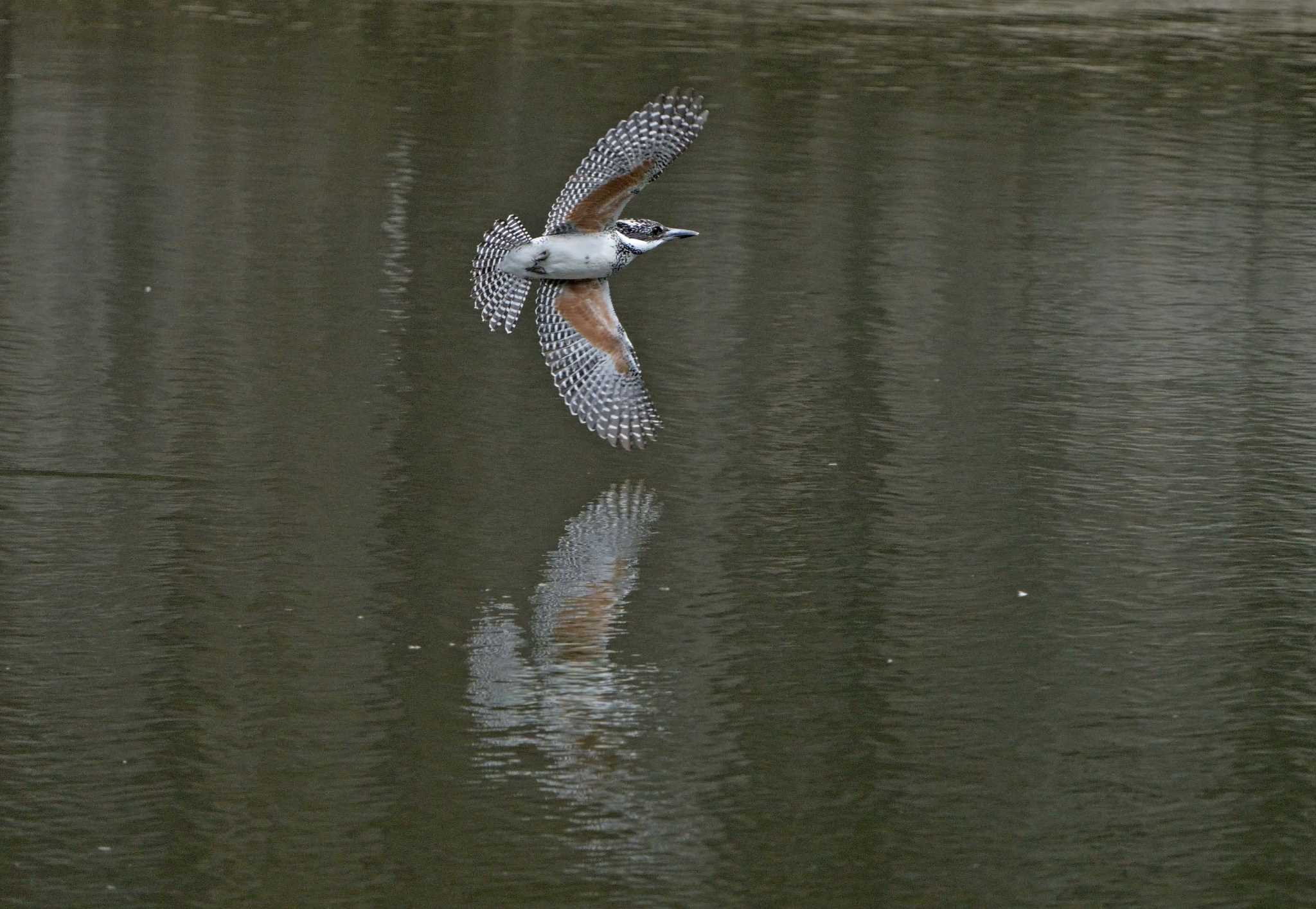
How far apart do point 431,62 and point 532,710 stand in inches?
533

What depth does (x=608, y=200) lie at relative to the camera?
339 inches

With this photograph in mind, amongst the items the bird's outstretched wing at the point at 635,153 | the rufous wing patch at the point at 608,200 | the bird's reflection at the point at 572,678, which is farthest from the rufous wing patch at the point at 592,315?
the bird's reflection at the point at 572,678

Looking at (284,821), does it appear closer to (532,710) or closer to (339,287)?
(532,710)

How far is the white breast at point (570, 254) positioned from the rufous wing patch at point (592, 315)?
0.16 metres

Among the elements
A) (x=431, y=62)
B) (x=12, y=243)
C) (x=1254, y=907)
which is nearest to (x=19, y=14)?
(x=431, y=62)

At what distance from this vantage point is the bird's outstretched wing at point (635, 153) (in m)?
8.47

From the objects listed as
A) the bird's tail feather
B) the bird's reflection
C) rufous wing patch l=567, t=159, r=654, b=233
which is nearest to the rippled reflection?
the bird's reflection

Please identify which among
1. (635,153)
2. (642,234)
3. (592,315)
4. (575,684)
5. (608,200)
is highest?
(635,153)

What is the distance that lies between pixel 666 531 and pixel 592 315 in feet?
4.09

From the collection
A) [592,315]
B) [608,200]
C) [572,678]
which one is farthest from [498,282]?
[572,678]

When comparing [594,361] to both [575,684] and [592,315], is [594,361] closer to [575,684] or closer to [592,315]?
[592,315]

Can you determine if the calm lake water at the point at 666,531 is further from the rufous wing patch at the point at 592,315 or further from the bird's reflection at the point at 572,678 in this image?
the rufous wing patch at the point at 592,315

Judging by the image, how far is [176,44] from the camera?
19.6 m

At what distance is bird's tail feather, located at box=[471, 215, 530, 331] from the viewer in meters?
8.99
